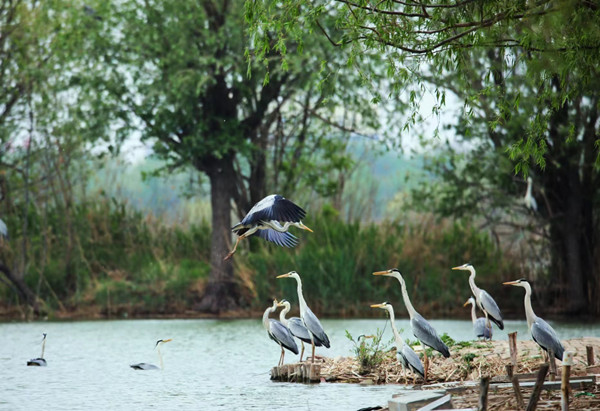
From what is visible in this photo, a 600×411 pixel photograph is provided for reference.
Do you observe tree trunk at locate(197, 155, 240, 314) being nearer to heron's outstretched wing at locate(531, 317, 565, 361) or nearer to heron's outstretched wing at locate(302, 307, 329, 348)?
heron's outstretched wing at locate(302, 307, 329, 348)

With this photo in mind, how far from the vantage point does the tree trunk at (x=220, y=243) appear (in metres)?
22.6

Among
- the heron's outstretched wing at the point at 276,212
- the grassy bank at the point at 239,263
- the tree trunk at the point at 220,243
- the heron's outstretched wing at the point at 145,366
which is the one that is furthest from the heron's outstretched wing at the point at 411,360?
the tree trunk at the point at 220,243

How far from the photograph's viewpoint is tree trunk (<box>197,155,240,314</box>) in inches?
889

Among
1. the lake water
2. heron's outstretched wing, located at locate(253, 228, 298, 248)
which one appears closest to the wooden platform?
the lake water

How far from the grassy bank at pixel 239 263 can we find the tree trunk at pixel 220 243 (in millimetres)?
372

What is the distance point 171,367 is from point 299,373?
2.96 metres

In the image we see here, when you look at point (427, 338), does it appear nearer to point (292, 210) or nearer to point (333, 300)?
point (292, 210)

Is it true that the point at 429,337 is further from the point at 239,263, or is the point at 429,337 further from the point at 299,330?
the point at 239,263

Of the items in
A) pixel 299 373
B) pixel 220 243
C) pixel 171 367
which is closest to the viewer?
pixel 299 373

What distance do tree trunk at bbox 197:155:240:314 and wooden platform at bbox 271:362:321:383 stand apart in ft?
38.0

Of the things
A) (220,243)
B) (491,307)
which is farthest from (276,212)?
(220,243)

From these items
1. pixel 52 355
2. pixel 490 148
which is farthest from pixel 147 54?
pixel 52 355

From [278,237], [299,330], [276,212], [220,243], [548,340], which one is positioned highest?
[220,243]

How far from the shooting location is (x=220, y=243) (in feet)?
75.8
